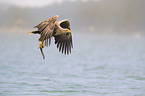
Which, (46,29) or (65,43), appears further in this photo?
(65,43)

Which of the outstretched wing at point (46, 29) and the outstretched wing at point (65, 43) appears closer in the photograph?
Result: the outstretched wing at point (46, 29)

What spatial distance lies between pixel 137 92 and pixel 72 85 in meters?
4.67

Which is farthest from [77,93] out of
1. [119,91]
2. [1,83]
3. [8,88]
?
[1,83]

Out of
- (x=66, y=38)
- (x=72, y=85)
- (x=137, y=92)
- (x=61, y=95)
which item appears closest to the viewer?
(x=66, y=38)

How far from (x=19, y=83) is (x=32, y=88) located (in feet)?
8.10

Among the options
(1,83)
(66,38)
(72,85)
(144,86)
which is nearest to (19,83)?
(1,83)

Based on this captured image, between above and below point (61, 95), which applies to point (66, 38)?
above

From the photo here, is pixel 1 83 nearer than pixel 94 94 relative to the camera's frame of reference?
No

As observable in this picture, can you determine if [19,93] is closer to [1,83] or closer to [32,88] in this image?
[32,88]

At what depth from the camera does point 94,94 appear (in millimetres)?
19781

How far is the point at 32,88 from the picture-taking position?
70.4 feet

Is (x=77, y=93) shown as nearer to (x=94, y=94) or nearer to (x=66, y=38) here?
(x=94, y=94)

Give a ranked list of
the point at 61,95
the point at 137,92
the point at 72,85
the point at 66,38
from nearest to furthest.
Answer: the point at 66,38, the point at 61,95, the point at 137,92, the point at 72,85

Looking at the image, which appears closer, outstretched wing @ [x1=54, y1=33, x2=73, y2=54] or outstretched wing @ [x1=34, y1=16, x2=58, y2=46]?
outstretched wing @ [x1=34, y1=16, x2=58, y2=46]
